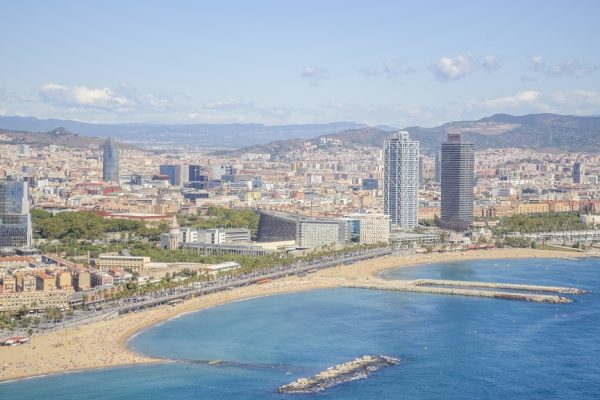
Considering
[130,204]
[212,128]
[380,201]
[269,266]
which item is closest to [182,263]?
[269,266]

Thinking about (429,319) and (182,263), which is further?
(182,263)

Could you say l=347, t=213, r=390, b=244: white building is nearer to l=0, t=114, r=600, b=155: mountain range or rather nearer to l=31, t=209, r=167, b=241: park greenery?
l=31, t=209, r=167, b=241: park greenery

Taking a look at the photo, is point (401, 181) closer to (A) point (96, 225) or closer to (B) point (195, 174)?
(A) point (96, 225)

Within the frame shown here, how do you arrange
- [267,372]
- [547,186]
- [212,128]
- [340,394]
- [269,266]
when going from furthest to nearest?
[212,128], [547,186], [269,266], [267,372], [340,394]

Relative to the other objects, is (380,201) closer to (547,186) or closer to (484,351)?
(547,186)

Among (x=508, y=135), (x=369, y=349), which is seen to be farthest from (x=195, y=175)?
(x=508, y=135)

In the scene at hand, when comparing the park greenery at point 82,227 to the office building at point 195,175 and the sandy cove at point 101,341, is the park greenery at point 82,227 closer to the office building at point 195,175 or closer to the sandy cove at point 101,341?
the sandy cove at point 101,341
